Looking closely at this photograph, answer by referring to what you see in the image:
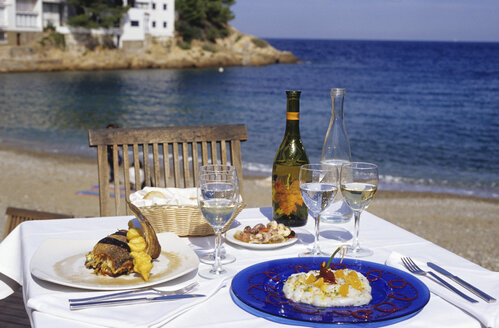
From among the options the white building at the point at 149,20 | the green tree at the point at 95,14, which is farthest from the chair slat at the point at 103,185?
the white building at the point at 149,20

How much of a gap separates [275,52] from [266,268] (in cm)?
6364

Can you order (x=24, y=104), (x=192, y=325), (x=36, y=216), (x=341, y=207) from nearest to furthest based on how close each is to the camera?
(x=192, y=325)
(x=341, y=207)
(x=36, y=216)
(x=24, y=104)

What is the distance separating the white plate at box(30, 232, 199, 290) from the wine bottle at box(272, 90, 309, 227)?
0.50m

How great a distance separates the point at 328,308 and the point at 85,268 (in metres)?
0.70

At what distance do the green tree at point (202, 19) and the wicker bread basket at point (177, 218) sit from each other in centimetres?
5775

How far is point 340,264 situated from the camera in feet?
5.26

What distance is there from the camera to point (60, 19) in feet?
165

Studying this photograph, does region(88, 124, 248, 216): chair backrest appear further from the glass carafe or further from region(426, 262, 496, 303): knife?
region(426, 262, 496, 303): knife

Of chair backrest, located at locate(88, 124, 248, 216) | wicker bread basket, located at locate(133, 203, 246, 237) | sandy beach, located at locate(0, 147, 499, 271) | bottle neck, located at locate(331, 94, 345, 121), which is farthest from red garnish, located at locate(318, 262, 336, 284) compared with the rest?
sandy beach, located at locate(0, 147, 499, 271)

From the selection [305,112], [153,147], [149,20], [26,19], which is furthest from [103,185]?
[149,20]

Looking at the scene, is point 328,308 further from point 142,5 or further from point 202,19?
point 202,19

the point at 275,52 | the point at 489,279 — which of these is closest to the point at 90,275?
the point at 489,279

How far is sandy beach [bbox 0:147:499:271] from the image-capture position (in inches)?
298

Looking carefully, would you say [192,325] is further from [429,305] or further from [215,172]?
[429,305]
